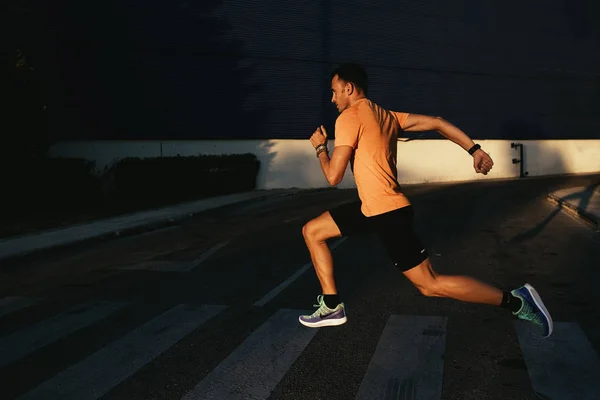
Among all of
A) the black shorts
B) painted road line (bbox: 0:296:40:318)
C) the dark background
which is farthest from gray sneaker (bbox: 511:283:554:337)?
the dark background

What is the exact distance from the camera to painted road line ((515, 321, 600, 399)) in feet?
14.5

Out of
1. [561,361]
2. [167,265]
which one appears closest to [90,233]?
[167,265]

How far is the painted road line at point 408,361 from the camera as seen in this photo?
4.45m

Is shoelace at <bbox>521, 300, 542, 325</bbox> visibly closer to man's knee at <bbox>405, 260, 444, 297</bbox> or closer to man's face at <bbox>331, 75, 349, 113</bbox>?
man's knee at <bbox>405, 260, 444, 297</bbox>

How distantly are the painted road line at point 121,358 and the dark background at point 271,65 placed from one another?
12031mm

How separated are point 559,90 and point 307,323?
117ft

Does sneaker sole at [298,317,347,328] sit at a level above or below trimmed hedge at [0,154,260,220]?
above

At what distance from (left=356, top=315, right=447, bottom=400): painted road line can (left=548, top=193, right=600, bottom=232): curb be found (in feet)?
27.4

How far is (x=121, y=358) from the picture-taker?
5309mm

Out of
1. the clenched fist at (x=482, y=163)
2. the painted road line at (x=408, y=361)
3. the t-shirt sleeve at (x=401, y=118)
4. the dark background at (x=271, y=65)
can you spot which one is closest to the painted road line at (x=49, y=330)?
the painted road line at (x=408, y=361)

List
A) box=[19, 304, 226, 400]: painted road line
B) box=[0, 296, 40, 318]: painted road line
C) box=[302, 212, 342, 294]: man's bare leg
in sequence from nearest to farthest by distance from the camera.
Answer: box=[19, 304, 226, 400]: painted road line < box=[302, 212, 342, 294]: man's bare leg < box=[0, 296, 40, 318]: painted road line

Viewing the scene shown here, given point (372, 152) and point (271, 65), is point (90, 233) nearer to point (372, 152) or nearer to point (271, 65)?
point (372, 152)

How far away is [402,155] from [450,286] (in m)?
26.6

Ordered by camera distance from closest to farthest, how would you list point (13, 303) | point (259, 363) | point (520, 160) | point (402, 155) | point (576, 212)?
point (259, 363)
point (13, 303)
point (576, 212)
point (402, 155)
point (520, 160)
